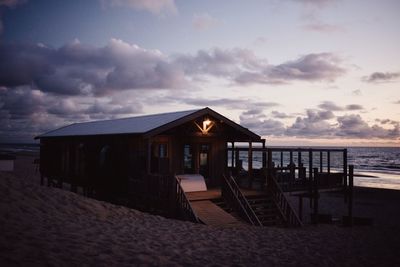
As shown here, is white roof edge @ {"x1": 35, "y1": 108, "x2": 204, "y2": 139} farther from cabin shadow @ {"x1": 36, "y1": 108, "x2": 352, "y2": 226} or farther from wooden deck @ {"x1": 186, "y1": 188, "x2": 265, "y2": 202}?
wooden deck @ {"x1": 186, "y1": 188, "x2": 265, "y2": 202}

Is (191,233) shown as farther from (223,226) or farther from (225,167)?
(225,167)

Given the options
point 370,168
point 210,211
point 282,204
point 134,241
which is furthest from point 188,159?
point 370,168

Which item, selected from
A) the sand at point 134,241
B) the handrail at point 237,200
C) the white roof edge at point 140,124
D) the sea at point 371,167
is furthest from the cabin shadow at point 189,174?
the sea at point 371,167

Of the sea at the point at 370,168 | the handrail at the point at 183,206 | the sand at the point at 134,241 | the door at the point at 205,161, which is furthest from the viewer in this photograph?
the sea at the point at 370,168

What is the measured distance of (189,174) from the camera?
1745 cm

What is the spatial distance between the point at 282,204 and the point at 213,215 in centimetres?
434

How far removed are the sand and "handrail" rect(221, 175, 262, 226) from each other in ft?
3.50

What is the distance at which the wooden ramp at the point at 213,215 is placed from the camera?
12.6 m

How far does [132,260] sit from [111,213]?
5021mm

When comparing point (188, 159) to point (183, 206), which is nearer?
point (183, 206)

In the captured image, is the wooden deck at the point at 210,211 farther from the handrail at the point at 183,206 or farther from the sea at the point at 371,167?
the sea at the point at 371,167

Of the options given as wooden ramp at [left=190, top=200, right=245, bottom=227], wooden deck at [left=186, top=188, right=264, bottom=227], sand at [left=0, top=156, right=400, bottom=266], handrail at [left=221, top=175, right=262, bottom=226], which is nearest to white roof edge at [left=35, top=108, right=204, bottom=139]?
wooden deck at [left=186, top=188, right=264, bottom=227]

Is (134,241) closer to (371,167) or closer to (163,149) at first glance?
(163,149)

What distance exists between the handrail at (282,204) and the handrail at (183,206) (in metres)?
Answer: 4.73
